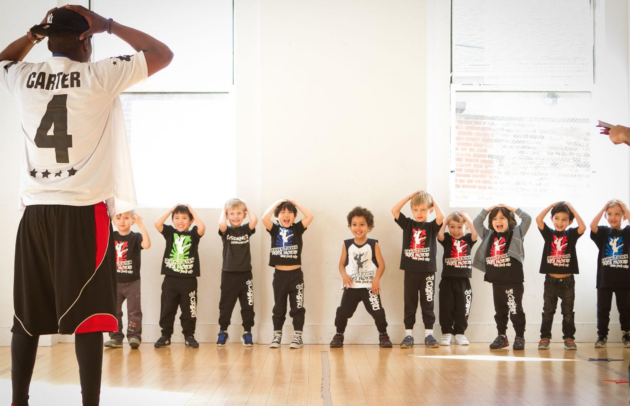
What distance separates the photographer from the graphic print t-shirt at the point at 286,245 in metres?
5.27

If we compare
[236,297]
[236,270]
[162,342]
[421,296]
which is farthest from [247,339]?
[421,296]

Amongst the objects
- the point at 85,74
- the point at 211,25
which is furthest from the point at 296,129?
the point at 85,74

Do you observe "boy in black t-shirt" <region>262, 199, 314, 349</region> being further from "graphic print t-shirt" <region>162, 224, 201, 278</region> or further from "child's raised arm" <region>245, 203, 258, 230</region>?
"graphic print t-shirt" <region>162, 224, 201, 278</region>

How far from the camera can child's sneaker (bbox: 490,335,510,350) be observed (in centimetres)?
511

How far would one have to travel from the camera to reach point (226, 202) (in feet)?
17.6

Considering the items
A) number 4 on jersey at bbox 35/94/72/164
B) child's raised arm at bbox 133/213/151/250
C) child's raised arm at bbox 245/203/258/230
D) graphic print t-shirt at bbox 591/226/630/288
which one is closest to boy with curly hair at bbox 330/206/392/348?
child's raised arm at bbox 245/203/258/230

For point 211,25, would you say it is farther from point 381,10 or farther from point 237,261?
point 237,261

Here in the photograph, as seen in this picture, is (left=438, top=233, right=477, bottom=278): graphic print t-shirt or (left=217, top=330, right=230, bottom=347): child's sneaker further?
(left=438, top=233, right=477, bottom=278): graphic print t-shirt

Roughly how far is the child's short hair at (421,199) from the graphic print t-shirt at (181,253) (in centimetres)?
200

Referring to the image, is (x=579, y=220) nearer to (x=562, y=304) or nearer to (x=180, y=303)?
(x=562, y=304)

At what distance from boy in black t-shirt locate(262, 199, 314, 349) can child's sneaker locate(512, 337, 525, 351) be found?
1857 millimetres

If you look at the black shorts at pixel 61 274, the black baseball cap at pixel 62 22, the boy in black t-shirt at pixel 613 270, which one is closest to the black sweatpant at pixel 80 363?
the black shorts at pixel 61 274

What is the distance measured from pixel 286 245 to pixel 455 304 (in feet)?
5.38

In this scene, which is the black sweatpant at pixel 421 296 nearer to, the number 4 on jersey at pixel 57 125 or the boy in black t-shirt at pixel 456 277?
the boy in black t-shirt at pixel 456 277
